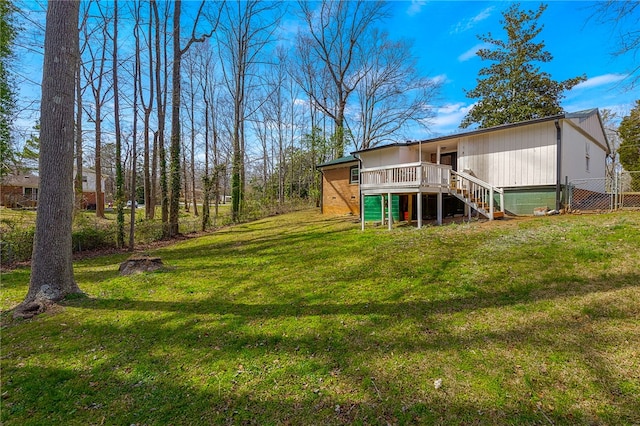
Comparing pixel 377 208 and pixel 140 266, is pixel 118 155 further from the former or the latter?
pixel 377 208

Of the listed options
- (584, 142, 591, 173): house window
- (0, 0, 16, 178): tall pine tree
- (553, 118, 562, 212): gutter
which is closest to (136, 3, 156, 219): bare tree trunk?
(0, 0, 16, 178): tall pine tree

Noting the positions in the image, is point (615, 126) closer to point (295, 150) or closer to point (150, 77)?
point (295, 150)

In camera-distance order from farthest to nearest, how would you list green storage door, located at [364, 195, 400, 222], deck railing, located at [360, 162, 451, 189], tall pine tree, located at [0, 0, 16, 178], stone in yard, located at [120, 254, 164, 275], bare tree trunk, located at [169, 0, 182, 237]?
bare tree trunk, located at [169, 0, 182, 237] → green storage door, located at [364, 195, 400, 222] → tall pine tree, located at [0, 0, 16, 178] → deck railing, located at [360, 162, 451, 189] → stone in yard, located at [120, 254, 164, 275]

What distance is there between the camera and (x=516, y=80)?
21344mm

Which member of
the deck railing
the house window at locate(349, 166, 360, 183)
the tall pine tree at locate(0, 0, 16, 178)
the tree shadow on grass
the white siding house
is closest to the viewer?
the tree shadow on grass

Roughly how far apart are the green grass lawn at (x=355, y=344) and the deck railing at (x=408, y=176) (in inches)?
153

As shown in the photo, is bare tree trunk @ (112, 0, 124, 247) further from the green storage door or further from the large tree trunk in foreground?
the green storage door

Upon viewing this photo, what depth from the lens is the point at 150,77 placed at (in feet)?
46.5

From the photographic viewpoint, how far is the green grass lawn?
2465 millimetres

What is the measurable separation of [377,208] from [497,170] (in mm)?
5004

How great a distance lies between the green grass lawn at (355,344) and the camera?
246 centimetres

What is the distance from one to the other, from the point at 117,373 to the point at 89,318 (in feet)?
6.57

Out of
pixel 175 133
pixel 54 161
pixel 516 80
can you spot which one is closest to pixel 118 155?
pixel 175 133

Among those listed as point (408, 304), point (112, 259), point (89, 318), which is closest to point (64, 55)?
point (89, 318)
